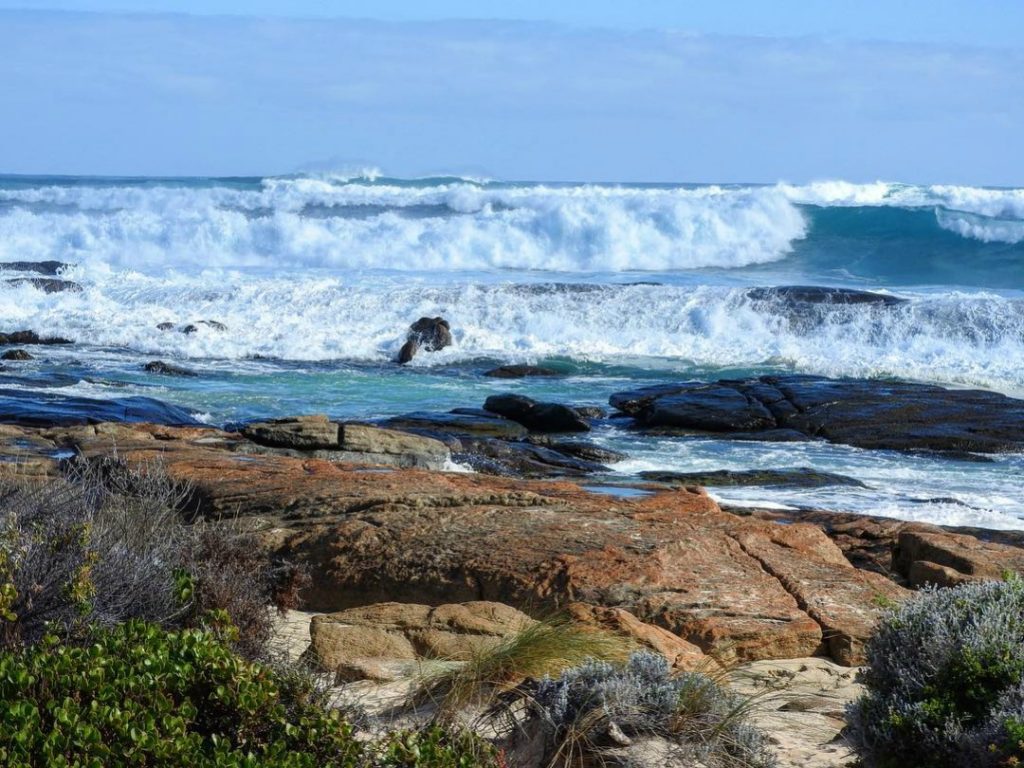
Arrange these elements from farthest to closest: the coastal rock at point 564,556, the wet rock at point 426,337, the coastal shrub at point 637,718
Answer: the wet rock at point 426,337 → the coastal rock at point 564,556 → the coastal shrub at point 637,718

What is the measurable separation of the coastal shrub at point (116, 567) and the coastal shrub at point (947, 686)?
7.99 ft

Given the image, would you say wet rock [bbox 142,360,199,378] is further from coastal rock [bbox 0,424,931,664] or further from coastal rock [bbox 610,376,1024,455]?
coastal rock [bbox 0,424,931,664]

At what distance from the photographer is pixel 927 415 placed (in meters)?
17.5

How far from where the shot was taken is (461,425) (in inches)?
637

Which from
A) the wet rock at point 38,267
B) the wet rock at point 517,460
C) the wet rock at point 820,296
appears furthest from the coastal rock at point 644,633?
the wet rock at point 38,267

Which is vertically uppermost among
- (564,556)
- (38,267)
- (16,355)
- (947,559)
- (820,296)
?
(820,296)

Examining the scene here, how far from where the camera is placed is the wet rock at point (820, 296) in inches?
1110

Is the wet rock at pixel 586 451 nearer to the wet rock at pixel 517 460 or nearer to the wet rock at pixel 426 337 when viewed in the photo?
the wet rock at pixel 517 460

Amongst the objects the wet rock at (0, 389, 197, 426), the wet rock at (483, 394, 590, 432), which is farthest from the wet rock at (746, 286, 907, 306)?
the wet rock at (0, 389, 197, 426)

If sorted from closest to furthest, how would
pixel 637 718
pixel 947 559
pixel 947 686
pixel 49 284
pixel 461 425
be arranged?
pixel 947 686
pixel 637 718
pixel 947 559
pixel 461 425
pixel 49 284

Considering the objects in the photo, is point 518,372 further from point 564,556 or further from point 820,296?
point 564,556

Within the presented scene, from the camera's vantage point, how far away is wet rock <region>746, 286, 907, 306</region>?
28188 millimetres

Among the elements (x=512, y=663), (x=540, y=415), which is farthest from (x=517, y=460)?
(x=512, y=663)

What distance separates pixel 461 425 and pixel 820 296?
1485 centimetres
